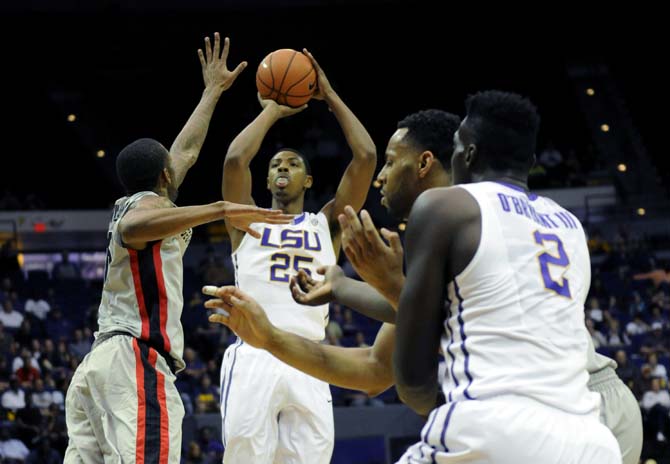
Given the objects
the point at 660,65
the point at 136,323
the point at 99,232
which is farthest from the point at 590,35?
the point at 136,323

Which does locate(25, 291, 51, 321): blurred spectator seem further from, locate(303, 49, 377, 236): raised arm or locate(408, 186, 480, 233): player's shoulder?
locate(408, 186, 480, 233): player's shoulder

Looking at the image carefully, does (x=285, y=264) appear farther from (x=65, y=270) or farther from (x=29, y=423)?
(x=65, y=270)

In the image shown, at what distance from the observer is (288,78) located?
6.84 metres

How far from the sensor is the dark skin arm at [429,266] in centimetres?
303

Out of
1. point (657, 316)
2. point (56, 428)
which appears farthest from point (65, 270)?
point (657, 316)

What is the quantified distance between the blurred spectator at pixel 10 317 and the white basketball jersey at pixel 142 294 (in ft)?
38.3

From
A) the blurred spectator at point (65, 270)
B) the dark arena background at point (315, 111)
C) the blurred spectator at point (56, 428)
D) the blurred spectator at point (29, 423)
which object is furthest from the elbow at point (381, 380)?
the blurred spectator at point (65, 270)

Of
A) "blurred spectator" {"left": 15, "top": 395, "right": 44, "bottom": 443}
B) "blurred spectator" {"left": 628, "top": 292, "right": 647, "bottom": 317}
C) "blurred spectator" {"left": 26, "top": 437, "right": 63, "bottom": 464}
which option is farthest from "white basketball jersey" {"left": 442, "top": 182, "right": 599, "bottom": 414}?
"blurred spectator" {"left": 628, "top": 292, "right": 647, "bottom": 317}

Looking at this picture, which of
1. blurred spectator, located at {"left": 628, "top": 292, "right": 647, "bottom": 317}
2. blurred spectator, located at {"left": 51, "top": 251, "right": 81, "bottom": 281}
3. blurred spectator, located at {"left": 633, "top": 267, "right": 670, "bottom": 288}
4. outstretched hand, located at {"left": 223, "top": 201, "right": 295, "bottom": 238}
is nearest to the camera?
outstretched hand, located at {"left": 223, "top": 201, "right": 295, "bottom": 238}

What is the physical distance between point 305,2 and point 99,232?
6.62 metres

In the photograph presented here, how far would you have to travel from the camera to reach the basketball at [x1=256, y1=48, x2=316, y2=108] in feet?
22.4

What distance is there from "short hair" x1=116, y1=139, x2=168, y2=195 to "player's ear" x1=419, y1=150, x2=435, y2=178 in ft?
7.04

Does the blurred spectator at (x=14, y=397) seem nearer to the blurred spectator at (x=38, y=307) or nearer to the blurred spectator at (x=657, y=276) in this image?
the blurred spectator at (x=38, y=307)

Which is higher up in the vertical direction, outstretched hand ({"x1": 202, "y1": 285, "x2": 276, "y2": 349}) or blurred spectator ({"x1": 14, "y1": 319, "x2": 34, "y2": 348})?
outstretched hand ({"x1": 202, "y1": 285, "x2": 276, "y2": 349})
